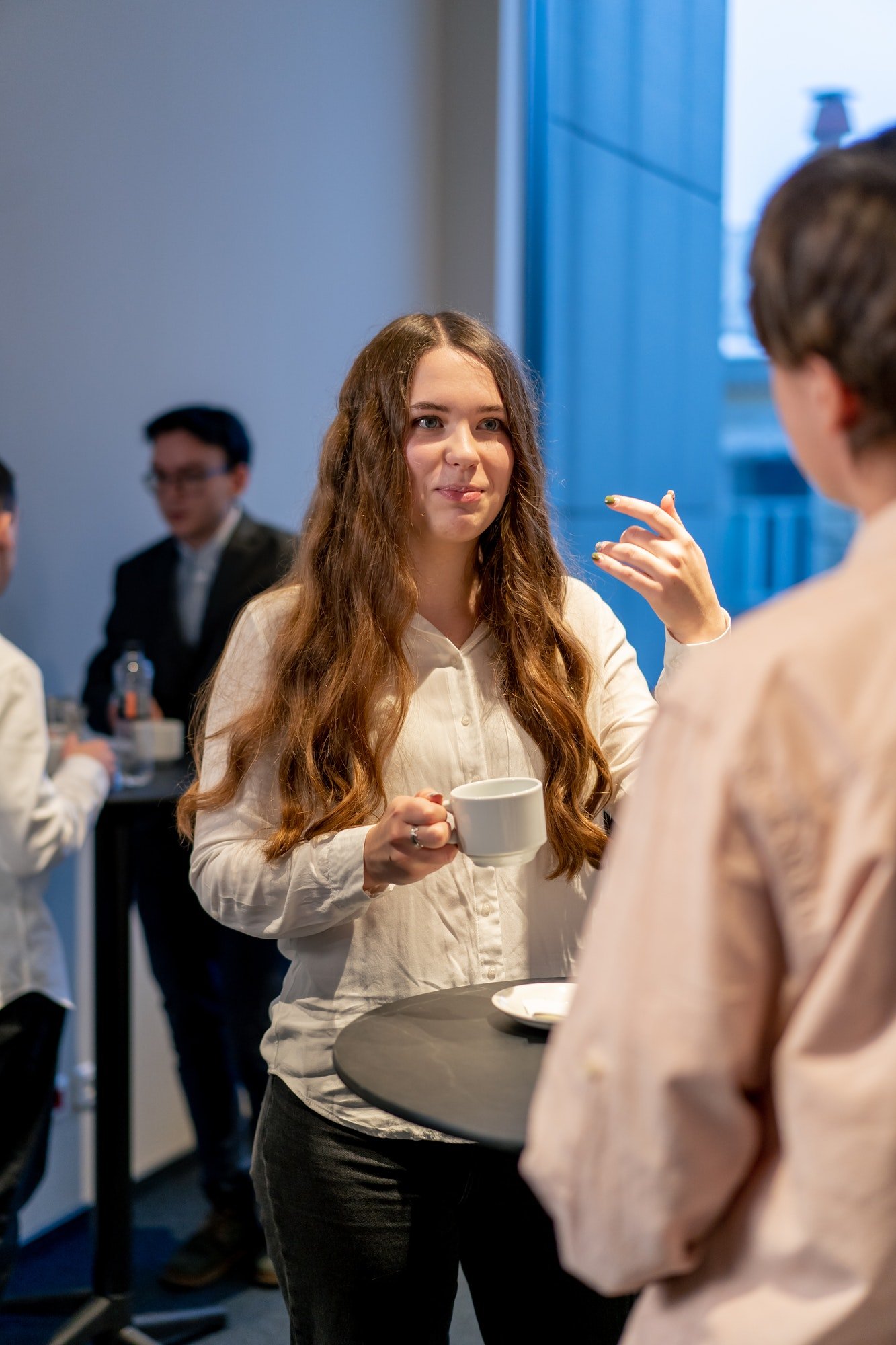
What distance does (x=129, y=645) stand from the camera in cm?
313

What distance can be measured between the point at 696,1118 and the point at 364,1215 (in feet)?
2.78

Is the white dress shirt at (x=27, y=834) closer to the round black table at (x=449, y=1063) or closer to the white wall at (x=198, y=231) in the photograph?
the white wall at (x=198, y=231)

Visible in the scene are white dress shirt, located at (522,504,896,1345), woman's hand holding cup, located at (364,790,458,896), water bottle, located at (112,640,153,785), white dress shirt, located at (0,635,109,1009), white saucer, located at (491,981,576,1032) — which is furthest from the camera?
water bottle, located at (112,640,153,785)

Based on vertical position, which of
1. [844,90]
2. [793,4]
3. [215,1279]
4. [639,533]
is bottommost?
[215,1279]

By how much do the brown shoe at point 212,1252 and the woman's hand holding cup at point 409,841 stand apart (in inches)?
72.5

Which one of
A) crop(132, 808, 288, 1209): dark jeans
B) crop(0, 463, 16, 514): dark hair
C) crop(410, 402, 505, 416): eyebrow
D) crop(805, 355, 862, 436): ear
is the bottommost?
crop(132, 808, 288, 1209): dark jeans

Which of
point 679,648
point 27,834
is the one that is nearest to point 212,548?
point 27,834

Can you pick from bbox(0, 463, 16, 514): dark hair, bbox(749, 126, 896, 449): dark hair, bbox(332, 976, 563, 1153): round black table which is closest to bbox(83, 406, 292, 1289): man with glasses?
Result: bbox(0, 463, 16, 514): dark hair

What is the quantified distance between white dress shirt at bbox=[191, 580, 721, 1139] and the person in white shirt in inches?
26.8

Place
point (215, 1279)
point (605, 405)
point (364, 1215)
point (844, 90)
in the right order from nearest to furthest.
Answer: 1. point (364, 1215)
2. point (215, 1279)
3. point (844, 90)
4. point (605, 405)

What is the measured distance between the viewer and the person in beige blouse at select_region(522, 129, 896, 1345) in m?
0.64

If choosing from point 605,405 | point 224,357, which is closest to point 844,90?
point 605,405

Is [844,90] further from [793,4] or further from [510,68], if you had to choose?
[510,68]

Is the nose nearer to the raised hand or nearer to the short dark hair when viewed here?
the raised hand
